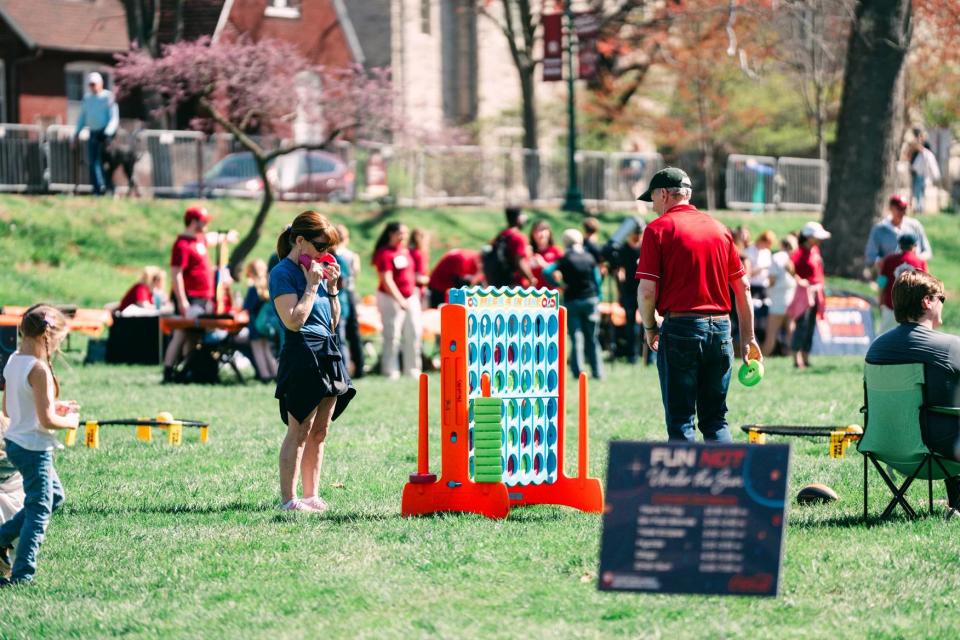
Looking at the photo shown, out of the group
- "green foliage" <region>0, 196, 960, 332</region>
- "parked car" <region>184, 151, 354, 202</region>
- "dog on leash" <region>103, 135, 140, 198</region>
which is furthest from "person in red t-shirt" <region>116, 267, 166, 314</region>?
"parked car" <region>184, 151, 354, 202</region>

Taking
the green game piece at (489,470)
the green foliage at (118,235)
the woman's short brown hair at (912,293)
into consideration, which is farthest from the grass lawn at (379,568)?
the green foliage at (118,235)

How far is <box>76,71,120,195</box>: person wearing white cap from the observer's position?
2998cm

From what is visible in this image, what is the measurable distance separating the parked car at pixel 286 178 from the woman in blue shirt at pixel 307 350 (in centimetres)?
2369

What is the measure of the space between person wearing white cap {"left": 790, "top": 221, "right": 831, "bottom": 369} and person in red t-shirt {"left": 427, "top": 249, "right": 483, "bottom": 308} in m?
4.18

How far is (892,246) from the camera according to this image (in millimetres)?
17203

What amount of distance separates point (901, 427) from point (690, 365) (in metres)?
1.15

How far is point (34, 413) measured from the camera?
7.82m

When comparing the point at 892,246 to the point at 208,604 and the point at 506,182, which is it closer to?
the point at 208,604

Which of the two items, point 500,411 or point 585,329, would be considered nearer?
point 500,411

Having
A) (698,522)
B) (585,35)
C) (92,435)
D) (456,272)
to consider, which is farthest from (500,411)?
(585,35)

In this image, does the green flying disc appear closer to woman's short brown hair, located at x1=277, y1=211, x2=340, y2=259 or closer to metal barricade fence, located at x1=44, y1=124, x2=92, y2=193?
woman's short brown hair, located at x1=277, y1=211, x2=340, y2=259

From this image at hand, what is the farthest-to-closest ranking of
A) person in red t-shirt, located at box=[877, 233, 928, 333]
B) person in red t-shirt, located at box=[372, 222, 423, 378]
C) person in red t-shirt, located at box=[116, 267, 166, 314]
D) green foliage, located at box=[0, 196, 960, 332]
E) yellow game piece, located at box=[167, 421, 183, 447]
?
1. green foliage, located at box=[0, 196, 960, 332]
2. person in red t-shirt, located at box=[116, 267, 166, 314]
3. person in red t-shirt, located at box=[372, 222, 423, 378]
4. person in red t-shirt, located at box=[877, 233, 928, 333]
5. yellow game piece, located at box=[167, 421, 183, 447]

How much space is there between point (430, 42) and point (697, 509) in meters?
44.5

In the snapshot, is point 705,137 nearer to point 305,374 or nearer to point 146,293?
point 146,293
